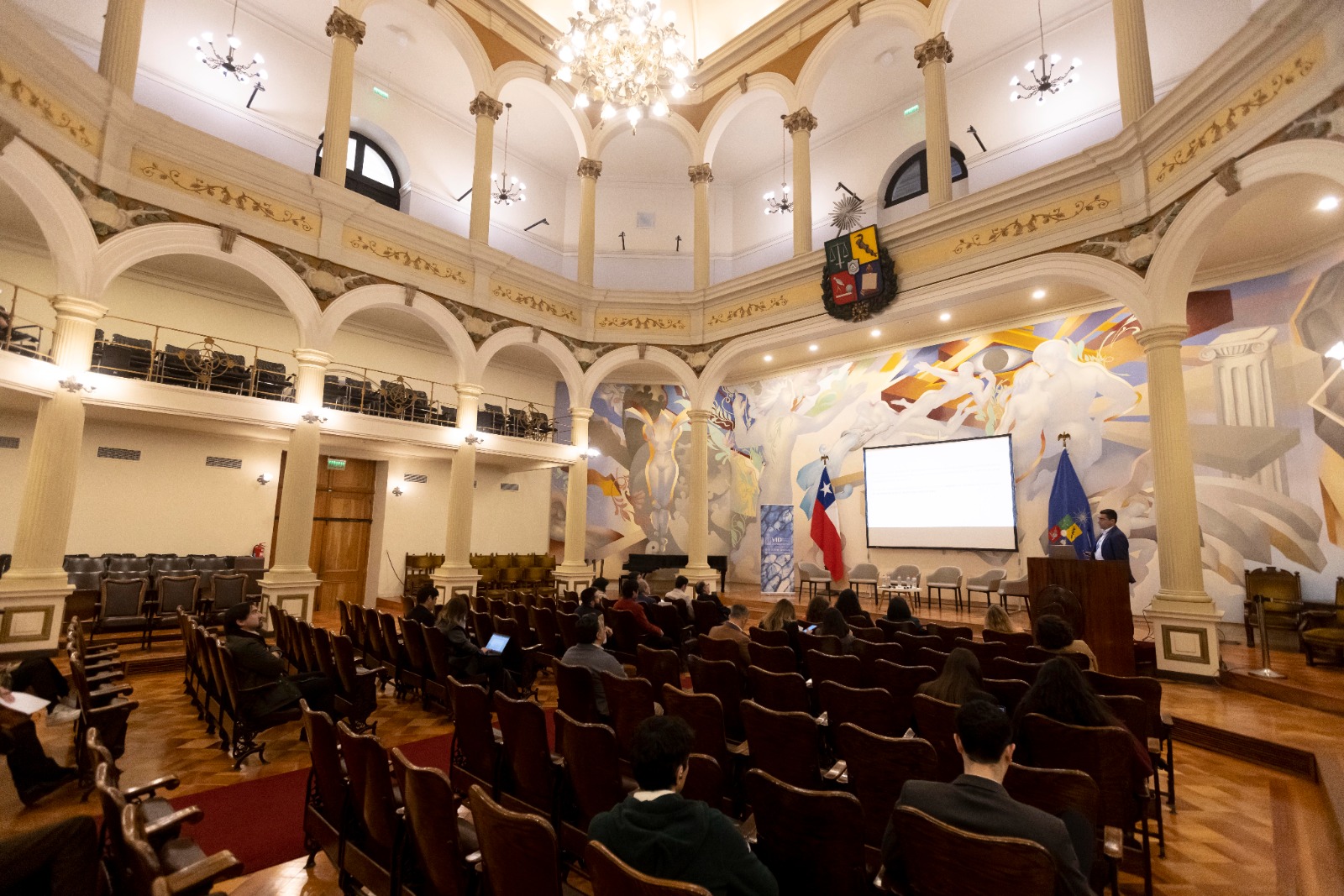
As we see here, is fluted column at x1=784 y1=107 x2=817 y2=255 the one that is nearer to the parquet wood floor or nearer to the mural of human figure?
the mural of human figure

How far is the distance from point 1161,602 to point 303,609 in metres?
10.1

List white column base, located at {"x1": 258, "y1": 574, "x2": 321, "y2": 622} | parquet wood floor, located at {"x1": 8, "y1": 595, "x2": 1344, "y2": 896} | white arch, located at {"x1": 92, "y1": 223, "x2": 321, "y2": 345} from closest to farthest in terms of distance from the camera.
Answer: parquet wood floor, located at {"x1": 8, "y1": 595, "x2": 1344, "y2": 896}
white arch, located at {"x1": 92, "y1": 223, "x2": 321, "y2": 345}
white column base, located at {"x1": 258, "y1": 574, "x2": 321, "y2": 622}

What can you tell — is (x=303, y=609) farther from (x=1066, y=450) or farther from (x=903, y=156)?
(x=903, y=156)

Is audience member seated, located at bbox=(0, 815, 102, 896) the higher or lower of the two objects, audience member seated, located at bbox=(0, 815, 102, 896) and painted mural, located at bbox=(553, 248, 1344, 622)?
the lower

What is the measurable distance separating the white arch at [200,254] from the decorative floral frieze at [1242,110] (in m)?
10.3

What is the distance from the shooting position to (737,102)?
1186cm

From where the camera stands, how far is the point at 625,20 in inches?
267

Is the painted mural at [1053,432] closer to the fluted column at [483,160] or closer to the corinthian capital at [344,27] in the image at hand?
the fluted column at [483,160]

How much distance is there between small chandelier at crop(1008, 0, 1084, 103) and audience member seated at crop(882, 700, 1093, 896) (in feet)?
37.2

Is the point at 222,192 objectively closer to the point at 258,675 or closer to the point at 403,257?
the point at 403,257

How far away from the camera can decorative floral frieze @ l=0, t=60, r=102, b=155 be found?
18.6 feet

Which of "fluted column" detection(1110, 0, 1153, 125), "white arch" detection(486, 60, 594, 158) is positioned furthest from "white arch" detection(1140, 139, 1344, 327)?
"white arch" detection(486, 60, 594, 158)

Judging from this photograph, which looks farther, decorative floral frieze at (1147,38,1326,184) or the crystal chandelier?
the crystal chandelier

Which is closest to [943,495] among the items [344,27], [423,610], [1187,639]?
[1187,639]
